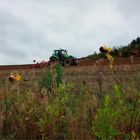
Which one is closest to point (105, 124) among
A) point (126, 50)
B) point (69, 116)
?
point (69, 116)

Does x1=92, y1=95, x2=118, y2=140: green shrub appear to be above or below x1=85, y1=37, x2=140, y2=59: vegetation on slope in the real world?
below

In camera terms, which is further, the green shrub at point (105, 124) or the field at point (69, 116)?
the field at point (69, 116)

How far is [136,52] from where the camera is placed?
5.98 meters

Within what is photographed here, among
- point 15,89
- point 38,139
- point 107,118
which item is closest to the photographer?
point 107,118

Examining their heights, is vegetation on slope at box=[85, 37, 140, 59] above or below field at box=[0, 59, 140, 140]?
above

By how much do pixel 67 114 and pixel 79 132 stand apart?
1.17 feet

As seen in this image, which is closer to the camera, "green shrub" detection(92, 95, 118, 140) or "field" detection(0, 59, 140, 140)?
"green shrub" detection(92, 95, 118, 140)

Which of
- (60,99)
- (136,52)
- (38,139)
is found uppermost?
(136,52)

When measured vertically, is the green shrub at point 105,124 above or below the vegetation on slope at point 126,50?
below

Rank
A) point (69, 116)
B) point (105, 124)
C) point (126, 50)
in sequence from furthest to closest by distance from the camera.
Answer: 1. point (126, 50)
2. point (69, 116)
3. point (105, 124)

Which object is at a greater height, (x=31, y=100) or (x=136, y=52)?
(x=136, y=52)

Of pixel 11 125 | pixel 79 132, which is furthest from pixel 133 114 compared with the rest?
pixel 11 125

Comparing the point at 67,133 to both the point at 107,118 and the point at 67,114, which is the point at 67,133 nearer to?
the point at 67,114

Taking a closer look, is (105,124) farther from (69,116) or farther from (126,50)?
(126,50)
